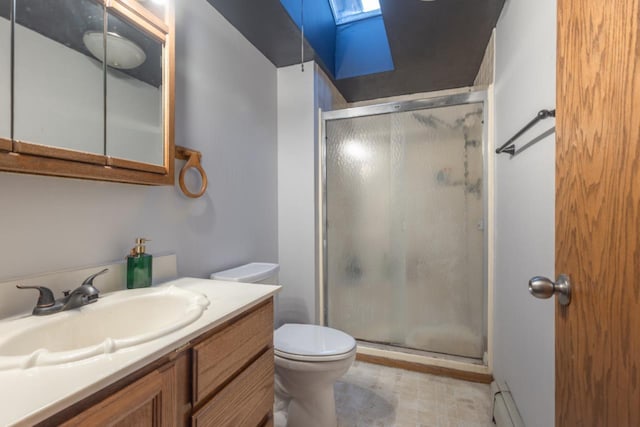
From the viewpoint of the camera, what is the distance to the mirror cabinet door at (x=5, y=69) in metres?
0.70

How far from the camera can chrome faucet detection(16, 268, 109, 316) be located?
74 cm

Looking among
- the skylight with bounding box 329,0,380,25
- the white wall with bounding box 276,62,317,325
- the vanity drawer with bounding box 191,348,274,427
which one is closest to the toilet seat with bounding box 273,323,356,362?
the vanity drawer with bounding box 191,348,274,427

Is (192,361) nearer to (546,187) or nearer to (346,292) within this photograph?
(546,187)

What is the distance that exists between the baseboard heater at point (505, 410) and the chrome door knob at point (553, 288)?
98 cm

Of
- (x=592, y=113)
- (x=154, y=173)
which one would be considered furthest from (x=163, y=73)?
(x=592, y=113)

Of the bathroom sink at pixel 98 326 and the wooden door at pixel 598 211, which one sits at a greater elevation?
the wooden door at pixel 598 211

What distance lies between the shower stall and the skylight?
2.57 ft

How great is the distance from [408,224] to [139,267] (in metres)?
1.68

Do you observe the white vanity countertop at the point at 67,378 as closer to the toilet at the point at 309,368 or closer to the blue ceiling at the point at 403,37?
the toilet at the point at 309,368

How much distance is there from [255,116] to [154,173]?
994 mm

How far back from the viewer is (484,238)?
1.88 metres

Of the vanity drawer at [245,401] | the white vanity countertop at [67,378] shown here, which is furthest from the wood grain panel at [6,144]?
the vanity drawer at [245,401]

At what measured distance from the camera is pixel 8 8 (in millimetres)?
715

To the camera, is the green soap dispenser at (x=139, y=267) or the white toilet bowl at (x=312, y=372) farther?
the white toilet bowl at (x=312, y=372)
